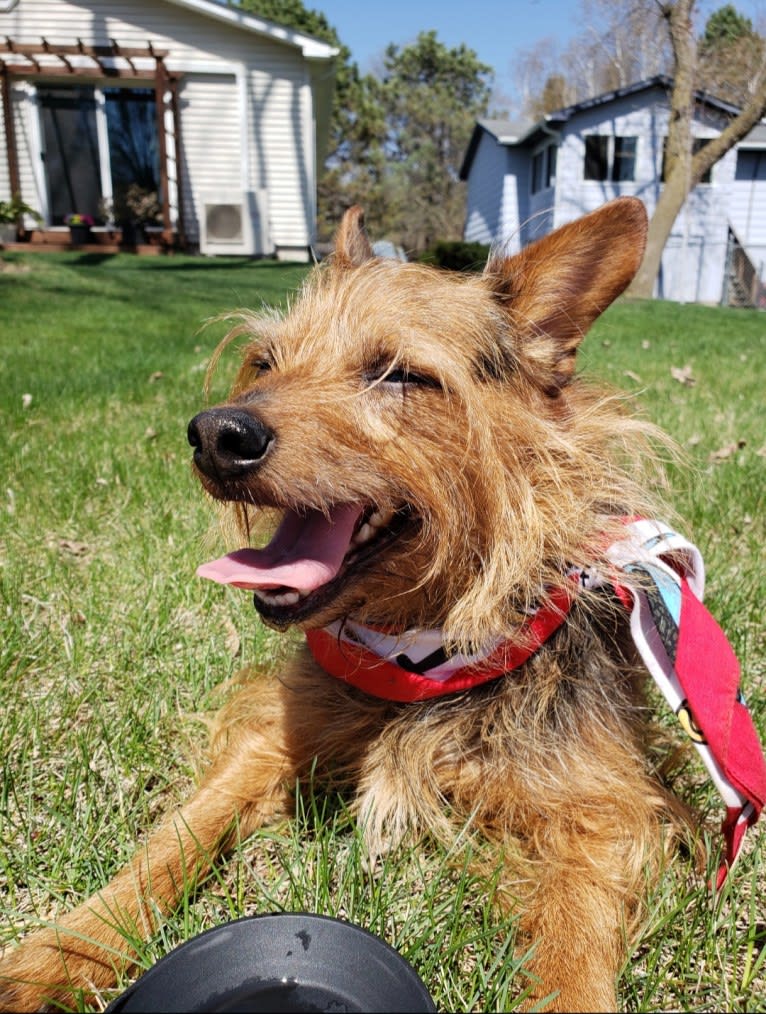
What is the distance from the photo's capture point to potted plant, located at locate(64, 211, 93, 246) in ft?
61.6

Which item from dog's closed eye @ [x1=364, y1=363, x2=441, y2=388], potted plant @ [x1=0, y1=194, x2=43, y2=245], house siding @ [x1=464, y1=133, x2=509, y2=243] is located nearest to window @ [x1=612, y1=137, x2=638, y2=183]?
house siding @ [x1=464, y1=133, x2=509, y2=243]

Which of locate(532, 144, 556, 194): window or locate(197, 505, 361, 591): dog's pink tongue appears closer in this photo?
locate(197, 505, 361, 591): dog's pink tongue

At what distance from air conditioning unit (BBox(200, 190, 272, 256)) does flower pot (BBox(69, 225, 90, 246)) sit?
2657 millimetres

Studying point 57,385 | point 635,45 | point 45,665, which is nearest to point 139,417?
point 57,385

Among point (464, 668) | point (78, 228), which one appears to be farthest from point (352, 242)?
point (78, 228)

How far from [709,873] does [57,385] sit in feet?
19.1

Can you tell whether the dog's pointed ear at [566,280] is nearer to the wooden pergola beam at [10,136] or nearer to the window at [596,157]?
the wooden pergola beam at [10,136]

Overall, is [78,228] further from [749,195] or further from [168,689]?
[749,195]

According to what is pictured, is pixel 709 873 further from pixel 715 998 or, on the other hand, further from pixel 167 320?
pixel 167 320

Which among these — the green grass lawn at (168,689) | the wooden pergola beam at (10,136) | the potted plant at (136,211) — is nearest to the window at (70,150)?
the wooden pergola beam at (10,136)

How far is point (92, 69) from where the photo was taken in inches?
735

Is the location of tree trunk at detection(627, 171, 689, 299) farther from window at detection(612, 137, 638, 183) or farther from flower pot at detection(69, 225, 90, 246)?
flower pot at detection(69, 225, 90, 246)

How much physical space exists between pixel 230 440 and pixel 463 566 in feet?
2.15

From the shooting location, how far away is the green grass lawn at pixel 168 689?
5.59ft
